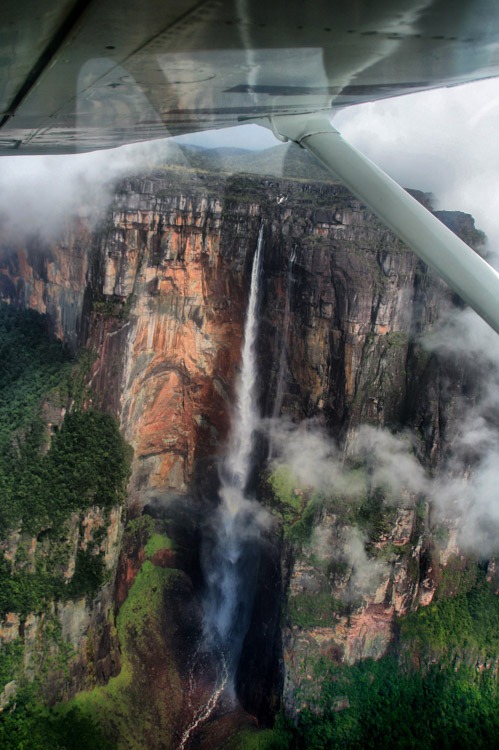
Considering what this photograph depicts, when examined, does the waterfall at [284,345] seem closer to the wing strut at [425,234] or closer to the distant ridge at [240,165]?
the distant ridge at [240,165]

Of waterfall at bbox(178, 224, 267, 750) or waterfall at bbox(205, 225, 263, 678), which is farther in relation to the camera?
waterfall at bbox(205, 225, 263, 678)

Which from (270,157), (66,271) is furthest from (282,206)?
(66,271)

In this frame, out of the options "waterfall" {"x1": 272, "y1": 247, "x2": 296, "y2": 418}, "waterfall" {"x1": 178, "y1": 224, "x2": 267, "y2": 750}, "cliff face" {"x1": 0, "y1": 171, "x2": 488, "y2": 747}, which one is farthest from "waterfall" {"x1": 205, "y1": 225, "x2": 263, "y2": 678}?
"waterfall" {"x1": 272, "y1": 247, "x2": 296, "y2": 418}

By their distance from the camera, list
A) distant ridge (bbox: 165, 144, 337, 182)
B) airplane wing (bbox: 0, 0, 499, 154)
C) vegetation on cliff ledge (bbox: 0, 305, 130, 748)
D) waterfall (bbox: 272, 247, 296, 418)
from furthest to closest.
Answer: waterfall (bbox: 272, 247, 296, 418), distant ridge (bbox: 165, 144, 337, 182), vegetation on cliff ledge (bbox: 0, 305, 130, 748), airplane wing (bbox: 0, 0, 499, 154)

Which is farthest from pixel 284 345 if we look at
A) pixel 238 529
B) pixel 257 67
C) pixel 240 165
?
pixel 257 67

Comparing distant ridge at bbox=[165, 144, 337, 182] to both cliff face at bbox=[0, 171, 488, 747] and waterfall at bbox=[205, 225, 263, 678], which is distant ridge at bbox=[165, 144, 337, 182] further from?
waterfall at bbox=[205, 225, 263, 678]

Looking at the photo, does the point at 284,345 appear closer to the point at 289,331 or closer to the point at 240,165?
the point at 289,331

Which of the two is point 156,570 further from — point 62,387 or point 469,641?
point 469,641

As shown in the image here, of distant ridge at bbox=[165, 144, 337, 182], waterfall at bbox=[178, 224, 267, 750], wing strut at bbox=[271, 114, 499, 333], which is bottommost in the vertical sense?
waterfall at bbox=[178, 224, 267, 750]
